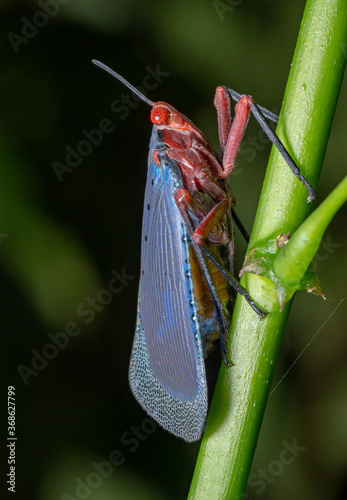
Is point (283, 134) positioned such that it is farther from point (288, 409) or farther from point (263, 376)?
point (288, 409)

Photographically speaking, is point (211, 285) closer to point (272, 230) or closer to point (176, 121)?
point (272, 230)

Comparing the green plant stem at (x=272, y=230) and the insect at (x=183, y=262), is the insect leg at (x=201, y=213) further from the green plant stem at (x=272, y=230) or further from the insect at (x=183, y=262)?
the green plant stem at (x=272, y=230)

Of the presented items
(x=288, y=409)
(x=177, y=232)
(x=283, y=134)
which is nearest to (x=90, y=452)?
(x=288, y=409)

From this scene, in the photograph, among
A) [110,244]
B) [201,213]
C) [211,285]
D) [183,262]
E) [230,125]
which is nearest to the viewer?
[211,285]

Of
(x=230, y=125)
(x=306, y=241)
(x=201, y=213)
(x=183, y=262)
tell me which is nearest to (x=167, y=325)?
(x=183, y=262)

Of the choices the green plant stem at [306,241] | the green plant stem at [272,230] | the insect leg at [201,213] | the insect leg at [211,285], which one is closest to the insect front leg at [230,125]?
the insect leg at [201,213]

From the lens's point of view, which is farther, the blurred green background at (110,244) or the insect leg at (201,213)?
the blurred green background at (110,244)
